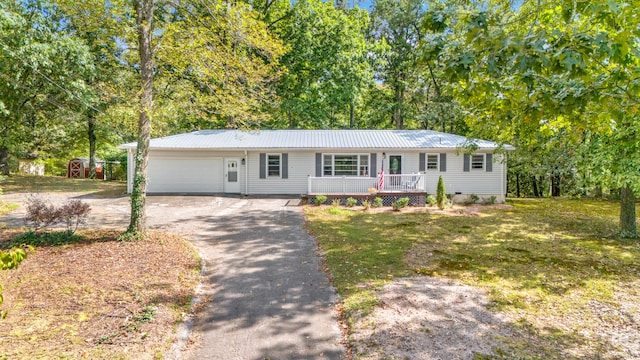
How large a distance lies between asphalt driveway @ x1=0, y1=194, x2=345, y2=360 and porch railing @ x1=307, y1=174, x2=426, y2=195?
418 centimetres

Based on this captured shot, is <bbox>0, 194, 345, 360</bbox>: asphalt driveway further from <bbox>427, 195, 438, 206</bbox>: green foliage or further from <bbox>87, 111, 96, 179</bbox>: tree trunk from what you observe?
<bbox>87, 111, 96, 179</bbox>: tree trunk

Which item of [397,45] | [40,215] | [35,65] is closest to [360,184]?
[40,215]

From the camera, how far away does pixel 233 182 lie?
17.3m

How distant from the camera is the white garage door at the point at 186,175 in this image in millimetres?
17031

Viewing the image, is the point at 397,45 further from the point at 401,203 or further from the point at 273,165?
the point at 401,203

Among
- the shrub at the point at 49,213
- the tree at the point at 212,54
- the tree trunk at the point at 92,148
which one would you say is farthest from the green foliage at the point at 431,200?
the tree trunk at the point at 92,148

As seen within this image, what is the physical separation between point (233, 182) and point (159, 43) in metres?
10.5

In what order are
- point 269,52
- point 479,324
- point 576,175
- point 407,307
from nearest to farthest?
point 479,324 < point 407,307 < point 269,52 < point 576,175

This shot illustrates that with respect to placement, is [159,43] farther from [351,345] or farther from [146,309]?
[351,345]

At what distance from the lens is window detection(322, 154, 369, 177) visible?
1684 cm

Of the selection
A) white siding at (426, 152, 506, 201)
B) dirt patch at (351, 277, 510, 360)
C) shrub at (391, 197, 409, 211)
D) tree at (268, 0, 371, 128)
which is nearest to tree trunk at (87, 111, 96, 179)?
tree at (268, 0, 371, 128)

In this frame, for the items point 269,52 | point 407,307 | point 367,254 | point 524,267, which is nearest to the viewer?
point 407,307

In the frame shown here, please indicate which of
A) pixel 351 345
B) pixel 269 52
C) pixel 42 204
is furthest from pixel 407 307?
pixel 42 204

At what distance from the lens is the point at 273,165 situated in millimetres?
17172
